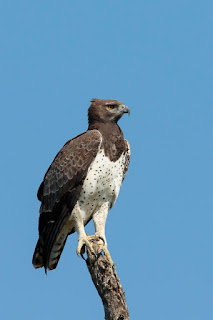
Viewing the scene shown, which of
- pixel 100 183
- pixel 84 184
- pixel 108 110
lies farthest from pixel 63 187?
pixel 108 110

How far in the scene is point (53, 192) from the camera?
10.1m

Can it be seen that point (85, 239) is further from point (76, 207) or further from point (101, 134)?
point (101, 134)

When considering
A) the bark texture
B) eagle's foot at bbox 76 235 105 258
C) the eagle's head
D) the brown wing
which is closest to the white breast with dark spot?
the brown wing

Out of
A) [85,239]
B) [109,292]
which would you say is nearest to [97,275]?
[109,292]

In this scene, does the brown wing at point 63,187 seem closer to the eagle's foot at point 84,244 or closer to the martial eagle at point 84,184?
the martial eagle at point 84,184

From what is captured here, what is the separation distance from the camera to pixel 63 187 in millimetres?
9922

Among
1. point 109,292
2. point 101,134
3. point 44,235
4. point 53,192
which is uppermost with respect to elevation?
point 101,134

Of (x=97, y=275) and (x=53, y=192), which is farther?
(x=53, y=192)

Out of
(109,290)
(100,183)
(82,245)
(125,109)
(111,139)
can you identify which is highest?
(125,109)

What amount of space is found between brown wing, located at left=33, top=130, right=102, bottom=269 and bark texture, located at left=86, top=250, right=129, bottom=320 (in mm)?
1310

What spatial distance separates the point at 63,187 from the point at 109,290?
7.10 ft

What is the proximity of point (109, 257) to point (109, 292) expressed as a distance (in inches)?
38.8

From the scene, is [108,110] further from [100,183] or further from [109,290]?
[109,290]

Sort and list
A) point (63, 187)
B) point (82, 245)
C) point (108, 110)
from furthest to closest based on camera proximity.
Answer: point (108, 110), point (63, 187), point (82, 245)
